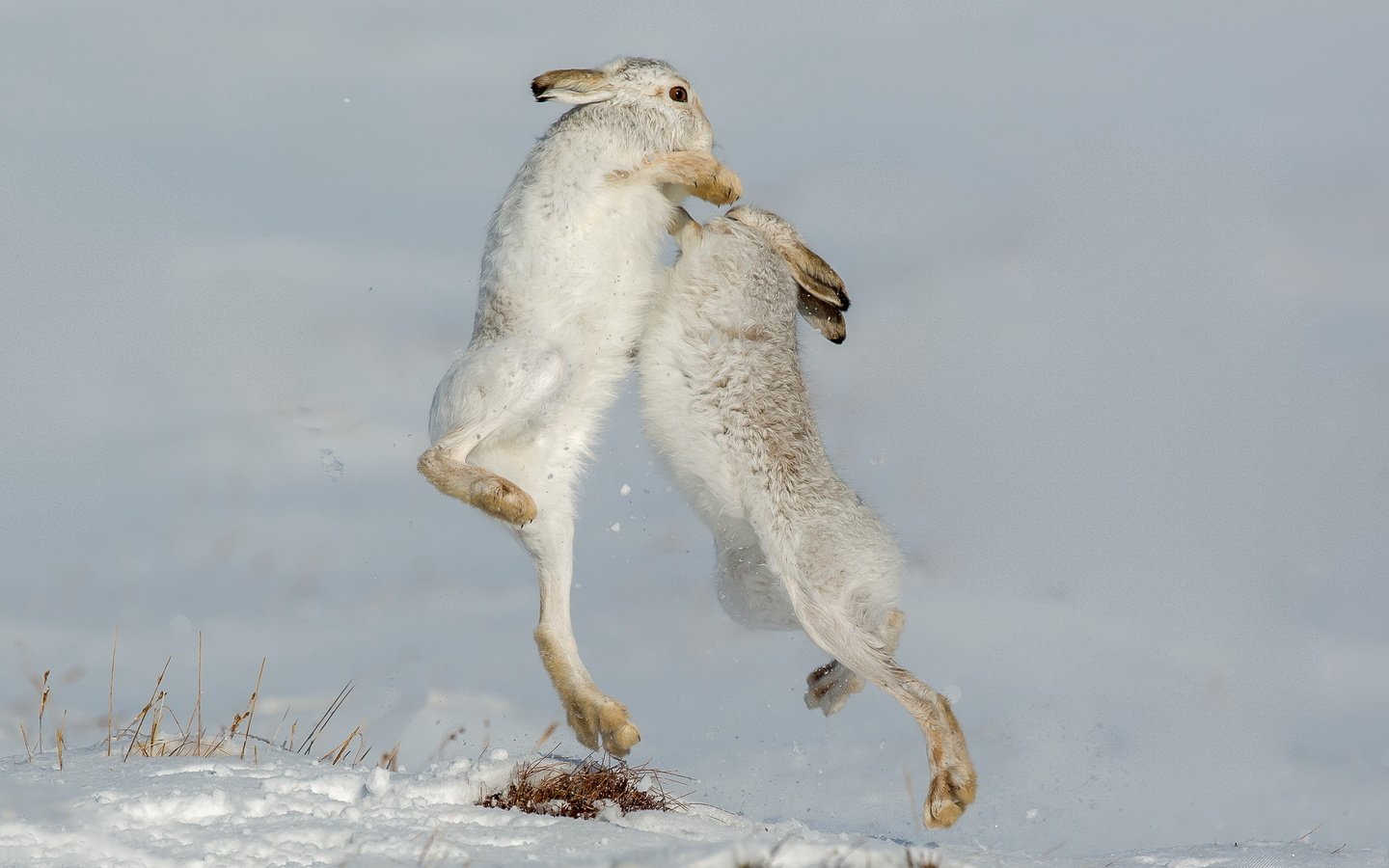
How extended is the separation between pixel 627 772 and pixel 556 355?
205cm

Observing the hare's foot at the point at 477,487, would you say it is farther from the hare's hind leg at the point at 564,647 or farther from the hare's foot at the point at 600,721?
the hare's foot at the point at 600,721

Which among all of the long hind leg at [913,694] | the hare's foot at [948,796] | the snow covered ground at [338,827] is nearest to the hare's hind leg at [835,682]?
the long hind leg at [913,694]

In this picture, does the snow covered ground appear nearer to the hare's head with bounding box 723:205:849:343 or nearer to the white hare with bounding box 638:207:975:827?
the white hare with bounding box 638:207:975:827

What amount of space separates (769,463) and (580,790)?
178 centimetres

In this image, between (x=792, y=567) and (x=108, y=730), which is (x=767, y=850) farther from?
(x=108, y=730)

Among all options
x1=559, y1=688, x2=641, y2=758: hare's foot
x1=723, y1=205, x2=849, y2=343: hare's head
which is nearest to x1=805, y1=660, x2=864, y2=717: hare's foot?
x1=559, y1=688, x2=641, y2=758: hare's foot

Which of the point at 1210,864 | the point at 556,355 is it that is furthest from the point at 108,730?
the point at 1210,864

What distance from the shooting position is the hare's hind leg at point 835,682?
7.00m

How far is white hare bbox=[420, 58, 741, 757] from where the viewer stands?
6.37 meters

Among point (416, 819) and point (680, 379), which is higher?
point (680, 379)

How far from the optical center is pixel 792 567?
6.57 metres

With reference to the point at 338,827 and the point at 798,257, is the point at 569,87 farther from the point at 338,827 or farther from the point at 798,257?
the point at 338,827

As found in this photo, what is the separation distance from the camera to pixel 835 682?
286 inches

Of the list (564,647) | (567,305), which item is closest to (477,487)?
(567,305)
